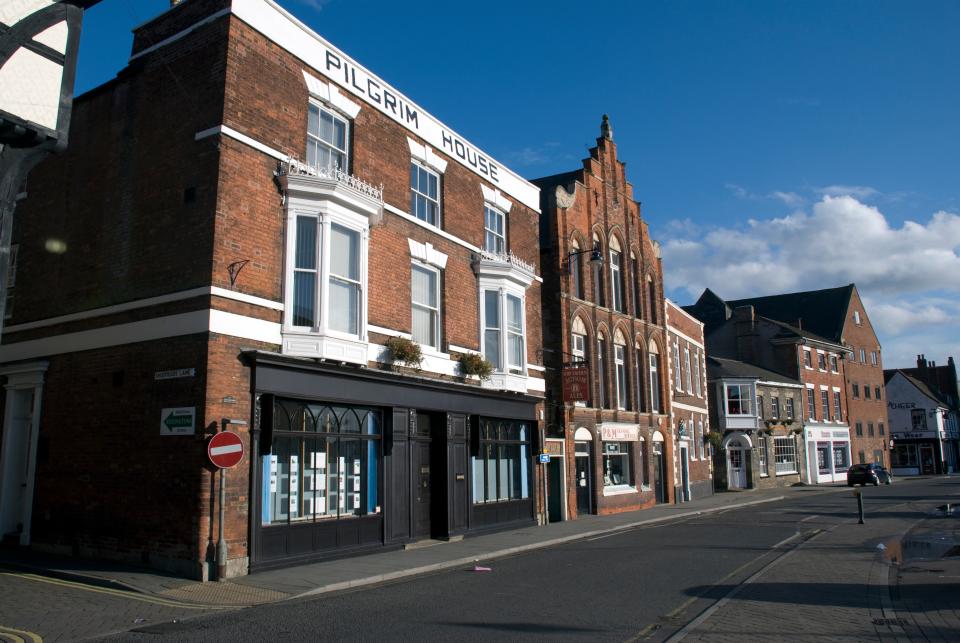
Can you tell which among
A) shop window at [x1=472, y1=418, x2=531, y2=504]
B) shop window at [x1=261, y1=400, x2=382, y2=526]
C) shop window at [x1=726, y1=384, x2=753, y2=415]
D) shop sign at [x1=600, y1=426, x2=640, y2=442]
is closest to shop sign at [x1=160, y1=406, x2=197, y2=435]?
shop window at [x1=261, y1=400, x2=382, y2=526]

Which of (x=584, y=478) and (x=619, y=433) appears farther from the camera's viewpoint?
(x=619, y=433)

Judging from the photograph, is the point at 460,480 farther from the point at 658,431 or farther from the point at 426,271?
the point at 658,431

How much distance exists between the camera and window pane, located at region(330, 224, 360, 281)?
15180 mm

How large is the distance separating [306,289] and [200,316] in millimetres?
2380

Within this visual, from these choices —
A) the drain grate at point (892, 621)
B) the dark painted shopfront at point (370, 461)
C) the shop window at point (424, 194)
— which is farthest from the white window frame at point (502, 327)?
the drain grate at point (892, 621)

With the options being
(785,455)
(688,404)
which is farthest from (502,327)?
(785,455)

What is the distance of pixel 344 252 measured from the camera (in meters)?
15.5

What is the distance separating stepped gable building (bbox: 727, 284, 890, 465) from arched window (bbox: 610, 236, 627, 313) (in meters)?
31.0

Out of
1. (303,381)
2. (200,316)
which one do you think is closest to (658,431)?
(303,381)

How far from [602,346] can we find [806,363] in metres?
30.2

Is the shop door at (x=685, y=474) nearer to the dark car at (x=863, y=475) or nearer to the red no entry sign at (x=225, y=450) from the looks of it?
the dark car at (x=863, y=475)

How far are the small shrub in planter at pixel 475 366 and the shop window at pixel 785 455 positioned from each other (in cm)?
3299

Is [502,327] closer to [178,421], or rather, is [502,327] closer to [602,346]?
[602,346]

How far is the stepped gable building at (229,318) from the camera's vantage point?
12867 mm
